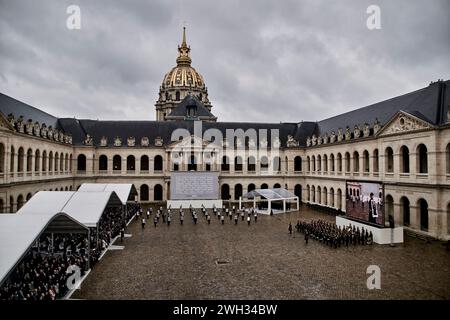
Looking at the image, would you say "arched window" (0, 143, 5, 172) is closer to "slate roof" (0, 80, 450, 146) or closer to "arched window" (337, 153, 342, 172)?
"slate roof" (0, 80, 450, 146)

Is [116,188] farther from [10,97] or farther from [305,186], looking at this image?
[305,186]

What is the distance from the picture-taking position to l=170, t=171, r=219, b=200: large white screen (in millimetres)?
Result: 50156

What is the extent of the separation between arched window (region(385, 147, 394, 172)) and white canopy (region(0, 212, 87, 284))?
3126 centimetres

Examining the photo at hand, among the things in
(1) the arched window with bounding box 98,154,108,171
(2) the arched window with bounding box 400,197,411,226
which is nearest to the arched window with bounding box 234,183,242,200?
(1) the arched window with bounding box 98,154,108,171

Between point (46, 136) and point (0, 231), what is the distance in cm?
3199

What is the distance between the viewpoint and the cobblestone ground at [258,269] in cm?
1656

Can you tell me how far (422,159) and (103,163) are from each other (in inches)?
1807

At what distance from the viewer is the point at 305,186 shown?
187 feet

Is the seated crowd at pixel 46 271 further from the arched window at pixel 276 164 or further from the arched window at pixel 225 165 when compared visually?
the arched window at pixel 276 164

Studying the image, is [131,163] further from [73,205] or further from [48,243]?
[73,205]

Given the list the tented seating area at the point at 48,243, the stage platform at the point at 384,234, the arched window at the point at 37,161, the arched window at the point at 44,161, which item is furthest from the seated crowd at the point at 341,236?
the arched window at the point at 44,161

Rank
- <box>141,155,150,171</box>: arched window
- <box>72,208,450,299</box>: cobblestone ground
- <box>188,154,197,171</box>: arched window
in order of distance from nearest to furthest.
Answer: <box>72,208,450,299</box>: cobblestone ground < <box>188,154,197,171</box>: arched window < <box>141,155,150,171</box>: arched window
